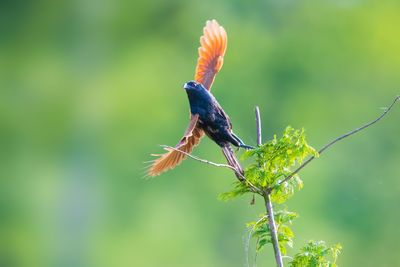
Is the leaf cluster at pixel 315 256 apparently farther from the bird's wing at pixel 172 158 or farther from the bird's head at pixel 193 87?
the bird's head at pixel 193 87

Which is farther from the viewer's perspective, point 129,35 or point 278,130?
point 129,35

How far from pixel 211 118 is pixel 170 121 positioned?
1656cm

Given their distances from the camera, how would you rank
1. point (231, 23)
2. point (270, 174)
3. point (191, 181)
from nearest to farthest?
point (270, 174)
point (191, 181)
point (231, 23)

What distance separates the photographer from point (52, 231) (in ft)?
66.6

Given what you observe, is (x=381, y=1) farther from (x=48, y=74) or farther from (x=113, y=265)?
(x=113, y=265)

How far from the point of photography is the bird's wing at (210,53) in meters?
4.14

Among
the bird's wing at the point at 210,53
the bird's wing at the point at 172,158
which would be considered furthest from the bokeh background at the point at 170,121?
the bird's wing at the point at 172,158

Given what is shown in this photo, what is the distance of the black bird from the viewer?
3.71 meters

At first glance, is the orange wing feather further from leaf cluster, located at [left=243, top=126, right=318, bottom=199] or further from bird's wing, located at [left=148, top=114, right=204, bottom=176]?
leaf cluster, located at [left=243, top=126, right=318, bottom=199]

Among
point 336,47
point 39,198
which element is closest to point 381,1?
point 336,47

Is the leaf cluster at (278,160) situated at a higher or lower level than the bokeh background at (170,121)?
lower

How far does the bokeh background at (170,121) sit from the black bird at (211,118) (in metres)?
12.1

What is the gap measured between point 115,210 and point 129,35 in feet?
15.2

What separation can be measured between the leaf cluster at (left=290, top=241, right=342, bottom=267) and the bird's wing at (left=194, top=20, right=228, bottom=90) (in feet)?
2.59
